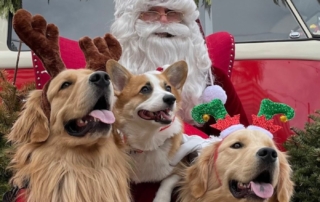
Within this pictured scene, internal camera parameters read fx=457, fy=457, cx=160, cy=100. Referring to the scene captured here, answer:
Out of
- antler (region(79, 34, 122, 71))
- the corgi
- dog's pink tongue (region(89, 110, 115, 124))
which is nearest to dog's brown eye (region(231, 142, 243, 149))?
Answer: the corgi

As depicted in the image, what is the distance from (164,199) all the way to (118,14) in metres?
1.84

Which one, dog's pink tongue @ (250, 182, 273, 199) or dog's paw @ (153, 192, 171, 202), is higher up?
dog's pink tongue @ (250, 182, 273, 199)

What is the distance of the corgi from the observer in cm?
252

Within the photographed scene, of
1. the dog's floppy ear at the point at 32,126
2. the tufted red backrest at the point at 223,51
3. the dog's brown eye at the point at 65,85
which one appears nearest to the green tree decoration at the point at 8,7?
the tufted red backrest at the point at 223,51

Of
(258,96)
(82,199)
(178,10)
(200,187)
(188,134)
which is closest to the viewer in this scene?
(82,199)

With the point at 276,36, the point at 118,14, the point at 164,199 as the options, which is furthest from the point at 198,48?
the point at 164,199

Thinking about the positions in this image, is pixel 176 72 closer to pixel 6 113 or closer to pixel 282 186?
pixel 282 186

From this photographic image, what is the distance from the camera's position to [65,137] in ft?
7.36

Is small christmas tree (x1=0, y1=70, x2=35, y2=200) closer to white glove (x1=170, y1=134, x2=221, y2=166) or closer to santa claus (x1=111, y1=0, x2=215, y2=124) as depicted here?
santa claus (x1=111, y1=0, x2=215, y2=124)

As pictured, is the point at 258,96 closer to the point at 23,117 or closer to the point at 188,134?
the point at 188,134

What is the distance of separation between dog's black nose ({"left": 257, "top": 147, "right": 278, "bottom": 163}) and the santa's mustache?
1599 mm

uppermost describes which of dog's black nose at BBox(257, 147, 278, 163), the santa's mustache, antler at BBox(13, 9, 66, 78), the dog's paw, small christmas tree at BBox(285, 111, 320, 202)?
antler at BBox(13, 9, 66, 78)

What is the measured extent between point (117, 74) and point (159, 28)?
106 centimetres

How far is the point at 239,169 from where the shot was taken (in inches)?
92.3
